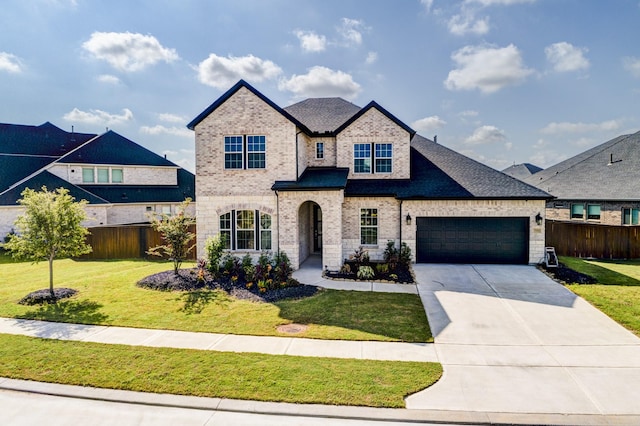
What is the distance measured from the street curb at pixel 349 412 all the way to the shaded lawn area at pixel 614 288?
5182 mm

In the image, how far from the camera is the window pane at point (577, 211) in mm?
24031

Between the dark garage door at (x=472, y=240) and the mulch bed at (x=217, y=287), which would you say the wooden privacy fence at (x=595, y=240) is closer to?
the dark garage door at (x=472, y=240)

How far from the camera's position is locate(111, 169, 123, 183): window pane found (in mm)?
29494

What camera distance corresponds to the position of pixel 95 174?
28.8m

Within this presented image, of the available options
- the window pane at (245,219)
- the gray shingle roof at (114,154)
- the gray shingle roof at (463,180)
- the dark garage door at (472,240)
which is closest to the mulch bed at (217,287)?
the window pane at (245,219)

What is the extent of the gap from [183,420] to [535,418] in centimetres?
551

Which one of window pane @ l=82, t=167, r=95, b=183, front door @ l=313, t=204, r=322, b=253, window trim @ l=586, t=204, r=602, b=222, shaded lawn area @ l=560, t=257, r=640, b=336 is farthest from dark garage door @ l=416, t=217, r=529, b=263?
window pane @ l=82, t=167, r=95, b=183

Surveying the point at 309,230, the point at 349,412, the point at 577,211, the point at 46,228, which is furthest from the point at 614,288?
the point at 46,228

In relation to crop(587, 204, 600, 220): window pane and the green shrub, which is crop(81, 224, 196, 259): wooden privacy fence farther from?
crop(587, 204, 600, 220): window pane

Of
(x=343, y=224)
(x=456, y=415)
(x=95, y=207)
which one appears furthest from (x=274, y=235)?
(x=95, y=207)

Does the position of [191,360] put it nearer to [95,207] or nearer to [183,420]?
[183,420]

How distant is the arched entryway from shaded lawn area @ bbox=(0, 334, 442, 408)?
9.28 m

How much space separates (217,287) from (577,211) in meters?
24.6

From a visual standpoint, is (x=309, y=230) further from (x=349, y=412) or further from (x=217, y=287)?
(x=349, y=412)
